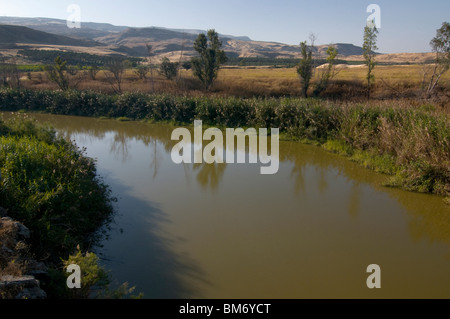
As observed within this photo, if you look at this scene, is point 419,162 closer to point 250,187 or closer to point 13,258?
point 250,187

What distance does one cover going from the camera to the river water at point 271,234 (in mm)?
4629

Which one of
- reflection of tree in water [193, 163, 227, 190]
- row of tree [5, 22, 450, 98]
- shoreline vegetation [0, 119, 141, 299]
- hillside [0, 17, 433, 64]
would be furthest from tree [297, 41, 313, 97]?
shoreline vegetation [0, 119, 141, 299]

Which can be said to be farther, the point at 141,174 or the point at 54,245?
the point at 141,174

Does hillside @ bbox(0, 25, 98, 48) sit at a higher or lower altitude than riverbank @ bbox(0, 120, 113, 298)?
higher

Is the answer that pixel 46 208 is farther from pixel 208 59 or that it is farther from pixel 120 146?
pixel 208 59

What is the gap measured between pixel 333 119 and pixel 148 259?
916 centimetres

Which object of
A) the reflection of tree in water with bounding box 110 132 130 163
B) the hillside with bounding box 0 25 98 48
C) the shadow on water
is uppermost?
the hillside with bounding box 0 25 98 48

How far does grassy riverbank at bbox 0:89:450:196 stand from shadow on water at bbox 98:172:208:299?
232 inches

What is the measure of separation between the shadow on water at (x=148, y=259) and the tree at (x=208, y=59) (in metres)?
18.2

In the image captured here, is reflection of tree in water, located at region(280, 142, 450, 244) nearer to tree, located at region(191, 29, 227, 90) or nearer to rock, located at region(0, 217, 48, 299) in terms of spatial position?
rock, located at region(0, 217, 48, 299)

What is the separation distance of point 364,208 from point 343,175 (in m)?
→ 2.36

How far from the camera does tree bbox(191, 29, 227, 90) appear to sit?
2333 centimetres

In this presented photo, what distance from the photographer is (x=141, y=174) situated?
9.27m

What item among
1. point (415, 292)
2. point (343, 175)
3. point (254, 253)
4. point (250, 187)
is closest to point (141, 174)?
point (250, 187)
